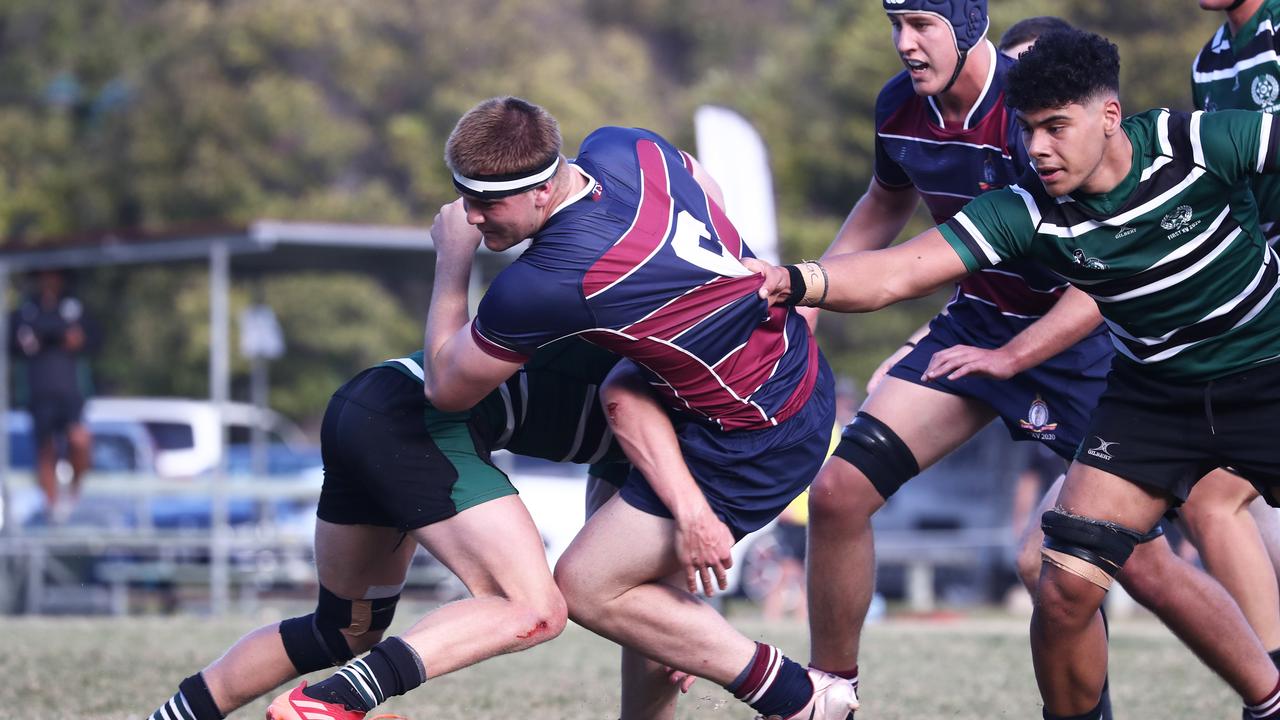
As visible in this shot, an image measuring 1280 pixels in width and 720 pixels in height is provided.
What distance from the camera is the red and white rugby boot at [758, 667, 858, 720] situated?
4.52 metres

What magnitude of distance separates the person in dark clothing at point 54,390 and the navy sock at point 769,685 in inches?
400

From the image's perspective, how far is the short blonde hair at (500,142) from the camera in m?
4.08

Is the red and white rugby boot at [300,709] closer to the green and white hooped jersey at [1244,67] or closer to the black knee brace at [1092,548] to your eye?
the black knee brace at [1092,548]

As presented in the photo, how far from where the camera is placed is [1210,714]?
5980 mm

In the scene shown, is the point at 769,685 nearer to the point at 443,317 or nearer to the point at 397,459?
the point at 397,459

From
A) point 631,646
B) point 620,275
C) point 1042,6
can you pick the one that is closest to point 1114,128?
point 620,275

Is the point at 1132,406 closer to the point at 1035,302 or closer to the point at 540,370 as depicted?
the point at 1035,302

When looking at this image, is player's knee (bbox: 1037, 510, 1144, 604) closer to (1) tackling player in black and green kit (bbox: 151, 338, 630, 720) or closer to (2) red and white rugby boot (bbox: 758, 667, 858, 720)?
(2) red and white rugby boot (bbox: 758, 667, 858, 720)

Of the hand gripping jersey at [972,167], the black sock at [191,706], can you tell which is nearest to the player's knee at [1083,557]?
the hand gripping jersey at [972,167]

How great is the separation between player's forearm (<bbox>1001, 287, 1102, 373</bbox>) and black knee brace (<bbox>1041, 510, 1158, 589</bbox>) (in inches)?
30.4

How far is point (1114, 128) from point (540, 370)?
5.86ft

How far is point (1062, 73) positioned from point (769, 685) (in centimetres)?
189

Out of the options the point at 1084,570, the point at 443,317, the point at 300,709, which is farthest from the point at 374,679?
the point at 1084,570

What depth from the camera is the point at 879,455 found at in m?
4.98
